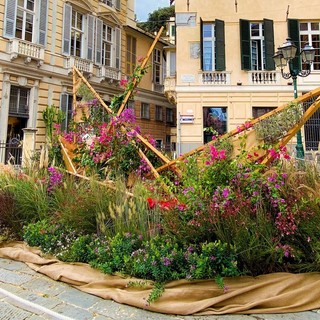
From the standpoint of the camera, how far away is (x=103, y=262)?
3.46 m

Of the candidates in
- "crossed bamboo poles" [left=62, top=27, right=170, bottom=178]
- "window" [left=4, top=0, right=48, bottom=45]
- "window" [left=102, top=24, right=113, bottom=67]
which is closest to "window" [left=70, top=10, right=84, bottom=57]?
"window" [left=102, top=24, right=113, bottom=67]

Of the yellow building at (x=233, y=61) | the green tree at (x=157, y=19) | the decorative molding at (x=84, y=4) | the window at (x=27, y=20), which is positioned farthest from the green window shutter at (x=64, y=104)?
the green tree at (x=157, y=19)

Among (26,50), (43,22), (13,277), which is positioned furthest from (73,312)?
(43,22)

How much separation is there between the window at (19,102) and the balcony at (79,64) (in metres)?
2.91

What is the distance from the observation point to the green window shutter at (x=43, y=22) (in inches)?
629

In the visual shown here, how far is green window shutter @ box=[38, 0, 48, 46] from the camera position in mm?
15969

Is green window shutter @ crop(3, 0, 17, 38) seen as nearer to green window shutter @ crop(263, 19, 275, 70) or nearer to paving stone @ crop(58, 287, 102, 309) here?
green window shutter @ crop(263, 19, 275, 70)

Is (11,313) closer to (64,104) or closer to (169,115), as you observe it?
(64,104)

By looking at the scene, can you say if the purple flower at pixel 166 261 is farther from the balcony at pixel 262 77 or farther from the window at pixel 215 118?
the balcony at pixel 262 77

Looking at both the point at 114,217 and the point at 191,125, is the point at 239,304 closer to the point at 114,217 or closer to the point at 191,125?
the point at 114,217

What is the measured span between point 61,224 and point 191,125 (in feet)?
39.0

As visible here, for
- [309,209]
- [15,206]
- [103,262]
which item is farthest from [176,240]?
[15,206]

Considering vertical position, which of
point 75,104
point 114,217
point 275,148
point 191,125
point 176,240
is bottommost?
point 176,240

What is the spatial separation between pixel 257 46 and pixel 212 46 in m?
2.45
